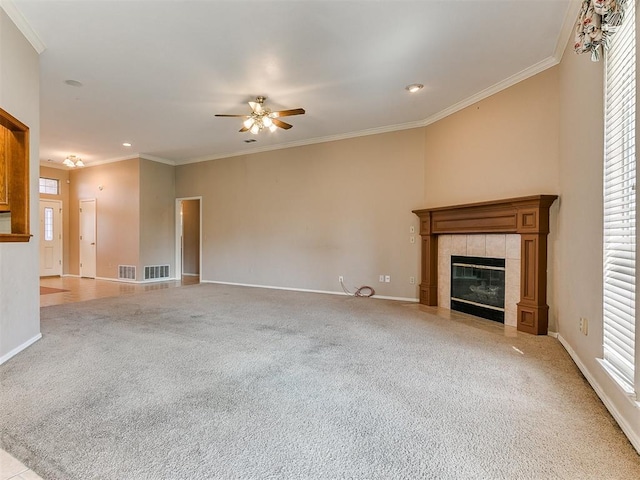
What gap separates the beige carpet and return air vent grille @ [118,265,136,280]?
413cm

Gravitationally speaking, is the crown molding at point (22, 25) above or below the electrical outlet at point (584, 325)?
above

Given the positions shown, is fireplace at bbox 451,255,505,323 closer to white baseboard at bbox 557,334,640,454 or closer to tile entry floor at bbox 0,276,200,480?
white baseboard at bbox 557,334,640,454

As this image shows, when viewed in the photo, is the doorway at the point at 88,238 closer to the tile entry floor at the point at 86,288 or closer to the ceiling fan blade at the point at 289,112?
the tile entry floor at the point at 86,288

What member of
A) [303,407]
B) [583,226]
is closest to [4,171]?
[303,407]

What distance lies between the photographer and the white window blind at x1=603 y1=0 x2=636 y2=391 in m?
1.78

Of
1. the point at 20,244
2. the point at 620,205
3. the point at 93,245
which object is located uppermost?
the point at 620,205

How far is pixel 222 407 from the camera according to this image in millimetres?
1916

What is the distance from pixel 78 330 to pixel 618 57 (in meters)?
5.25

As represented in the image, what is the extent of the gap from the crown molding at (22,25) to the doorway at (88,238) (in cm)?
589

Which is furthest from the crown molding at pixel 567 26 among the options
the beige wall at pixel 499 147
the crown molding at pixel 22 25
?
the crown molding at pixel 22 25

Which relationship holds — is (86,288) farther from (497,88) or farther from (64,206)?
(497,88)

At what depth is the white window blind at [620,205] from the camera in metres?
1.78

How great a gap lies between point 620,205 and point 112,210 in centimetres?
900

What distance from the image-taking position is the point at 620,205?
1.95 meters
